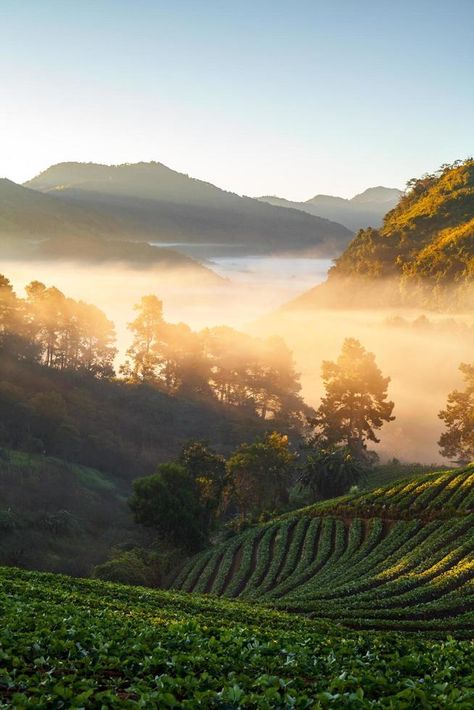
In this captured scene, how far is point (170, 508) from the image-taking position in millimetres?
62125

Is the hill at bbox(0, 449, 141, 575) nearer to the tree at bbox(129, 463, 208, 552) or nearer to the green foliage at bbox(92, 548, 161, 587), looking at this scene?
the tree at bbox(129, 463, 208, 552)

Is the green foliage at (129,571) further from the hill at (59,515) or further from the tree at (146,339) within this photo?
the tree at (146,339)

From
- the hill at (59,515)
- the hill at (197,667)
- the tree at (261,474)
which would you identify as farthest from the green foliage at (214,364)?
the hill at (197,667)

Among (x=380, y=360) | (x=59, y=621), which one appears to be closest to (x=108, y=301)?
(x=380, y=360)

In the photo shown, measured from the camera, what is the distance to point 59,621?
16234 mm

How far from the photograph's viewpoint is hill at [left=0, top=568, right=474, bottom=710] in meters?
10.4

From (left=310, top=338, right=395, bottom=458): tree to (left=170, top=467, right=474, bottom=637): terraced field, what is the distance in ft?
89.4

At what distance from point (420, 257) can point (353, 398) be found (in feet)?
308

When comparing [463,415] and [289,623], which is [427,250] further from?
[289,623]

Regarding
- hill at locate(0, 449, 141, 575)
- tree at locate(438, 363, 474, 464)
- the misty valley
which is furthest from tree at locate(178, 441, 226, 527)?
tree at locate(438, 363, 474, 464)

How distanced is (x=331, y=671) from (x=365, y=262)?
178564mm

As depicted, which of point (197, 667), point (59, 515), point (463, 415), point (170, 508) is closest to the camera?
point (197, 667)

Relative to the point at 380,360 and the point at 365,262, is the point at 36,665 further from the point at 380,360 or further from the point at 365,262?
the point at 365,262

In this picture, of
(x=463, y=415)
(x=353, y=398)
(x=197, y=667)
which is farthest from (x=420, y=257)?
(x=197, y=667)
